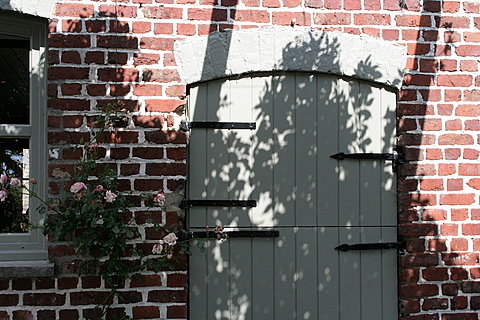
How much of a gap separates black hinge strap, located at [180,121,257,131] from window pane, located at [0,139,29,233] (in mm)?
1088

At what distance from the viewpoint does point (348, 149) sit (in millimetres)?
3152

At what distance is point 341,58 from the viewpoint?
3.09 m

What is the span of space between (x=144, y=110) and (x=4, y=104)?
97cm

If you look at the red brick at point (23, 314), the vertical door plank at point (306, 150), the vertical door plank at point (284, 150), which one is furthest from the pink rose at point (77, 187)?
the vertical door plank at point (306, 150)

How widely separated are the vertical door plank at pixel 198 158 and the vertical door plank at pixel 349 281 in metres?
1.01

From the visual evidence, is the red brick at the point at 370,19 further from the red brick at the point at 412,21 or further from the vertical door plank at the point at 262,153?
the vertical door plank at the point at 262,153

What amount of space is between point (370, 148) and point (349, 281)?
960 millimetres

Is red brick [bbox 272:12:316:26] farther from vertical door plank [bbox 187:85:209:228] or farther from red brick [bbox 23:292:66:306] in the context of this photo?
red brick [bbox 23:292:66:306]

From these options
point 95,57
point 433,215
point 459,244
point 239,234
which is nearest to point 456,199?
point 433,215

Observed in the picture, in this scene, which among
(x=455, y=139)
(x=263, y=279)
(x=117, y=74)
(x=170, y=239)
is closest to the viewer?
(x=170, y=239)

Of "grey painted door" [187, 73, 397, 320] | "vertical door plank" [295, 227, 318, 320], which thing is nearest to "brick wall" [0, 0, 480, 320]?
"grey painted door" [187, 73, 397, 320]

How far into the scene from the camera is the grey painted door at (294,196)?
303 cm

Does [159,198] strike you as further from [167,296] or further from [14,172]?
[14,172]

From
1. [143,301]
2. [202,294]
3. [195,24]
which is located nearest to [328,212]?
[202,294]
